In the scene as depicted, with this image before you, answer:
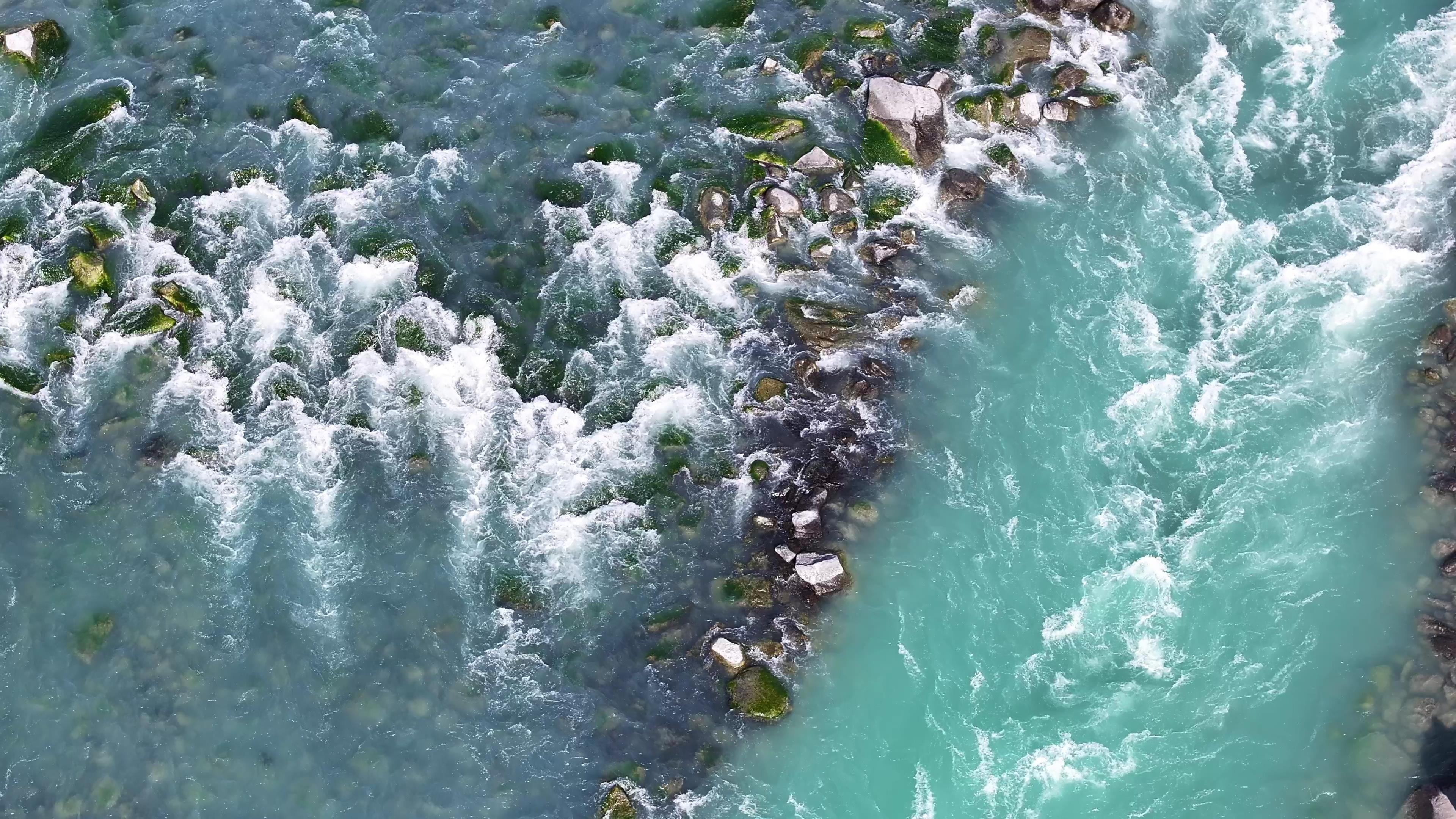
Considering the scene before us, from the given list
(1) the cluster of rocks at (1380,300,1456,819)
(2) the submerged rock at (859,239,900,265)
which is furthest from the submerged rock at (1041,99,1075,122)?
(1) the cluster of rocks at (1380,300,1456,819)

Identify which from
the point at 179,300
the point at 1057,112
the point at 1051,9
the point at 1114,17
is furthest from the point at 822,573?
the point at 1114,17

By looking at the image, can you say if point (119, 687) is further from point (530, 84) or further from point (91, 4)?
point (91, 4)

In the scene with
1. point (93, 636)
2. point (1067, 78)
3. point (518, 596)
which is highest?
point (1067, 78)

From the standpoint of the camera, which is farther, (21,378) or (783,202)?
(783,202)

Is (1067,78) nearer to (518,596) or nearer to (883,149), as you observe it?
(883,149)

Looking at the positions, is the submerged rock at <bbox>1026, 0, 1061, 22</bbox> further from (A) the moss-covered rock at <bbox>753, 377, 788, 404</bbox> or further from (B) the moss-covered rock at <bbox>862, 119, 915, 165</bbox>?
(A) the moss-covered rock at <bbox>753, 377, 788, 404</bbox>

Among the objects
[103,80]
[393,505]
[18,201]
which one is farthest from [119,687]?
[103,80]
